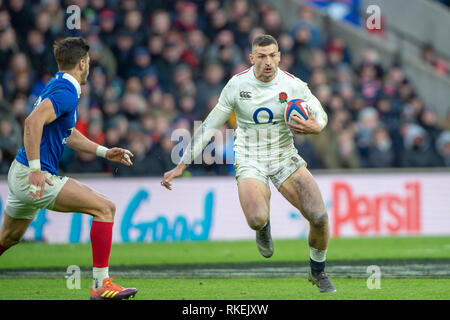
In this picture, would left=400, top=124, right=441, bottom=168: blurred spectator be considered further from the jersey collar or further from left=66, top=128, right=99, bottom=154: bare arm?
the jersey collar

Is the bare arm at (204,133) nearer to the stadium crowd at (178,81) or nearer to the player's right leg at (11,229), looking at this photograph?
the player's right leg at (11,229)

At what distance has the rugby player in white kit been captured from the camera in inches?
346

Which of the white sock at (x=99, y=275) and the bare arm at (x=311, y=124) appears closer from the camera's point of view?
the white sock at (x=99, y=275)

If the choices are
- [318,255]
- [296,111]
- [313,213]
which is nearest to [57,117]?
[296,111]

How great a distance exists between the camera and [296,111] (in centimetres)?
854

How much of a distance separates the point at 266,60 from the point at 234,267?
362cm

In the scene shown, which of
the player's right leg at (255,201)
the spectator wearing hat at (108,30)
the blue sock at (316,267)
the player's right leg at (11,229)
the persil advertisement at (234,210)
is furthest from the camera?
the spectator wearing hat at (108,30)

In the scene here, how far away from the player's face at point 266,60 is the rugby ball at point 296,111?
1.73 feet

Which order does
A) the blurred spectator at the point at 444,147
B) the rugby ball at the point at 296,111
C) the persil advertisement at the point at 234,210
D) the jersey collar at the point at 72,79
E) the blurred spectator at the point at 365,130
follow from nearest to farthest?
the jersey collar at the point at 72,79 → the rugby ball at the point at 296,111 → the persil advertisement at the point at 234,210 → the blurred spectator at the point at 444,147 → the blurred spectator at the point at 365,130

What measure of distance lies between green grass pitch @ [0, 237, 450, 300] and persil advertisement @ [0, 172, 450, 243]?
1.45 ft

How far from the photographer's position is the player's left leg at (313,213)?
342 inches

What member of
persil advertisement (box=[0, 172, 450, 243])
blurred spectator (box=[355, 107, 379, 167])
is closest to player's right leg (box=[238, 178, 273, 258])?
persil advertisement (box=[0, 172, 450, 243])

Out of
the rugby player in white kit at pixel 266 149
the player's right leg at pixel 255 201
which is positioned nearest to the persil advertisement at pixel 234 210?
the rugby player in white kit at pixel 266 149
